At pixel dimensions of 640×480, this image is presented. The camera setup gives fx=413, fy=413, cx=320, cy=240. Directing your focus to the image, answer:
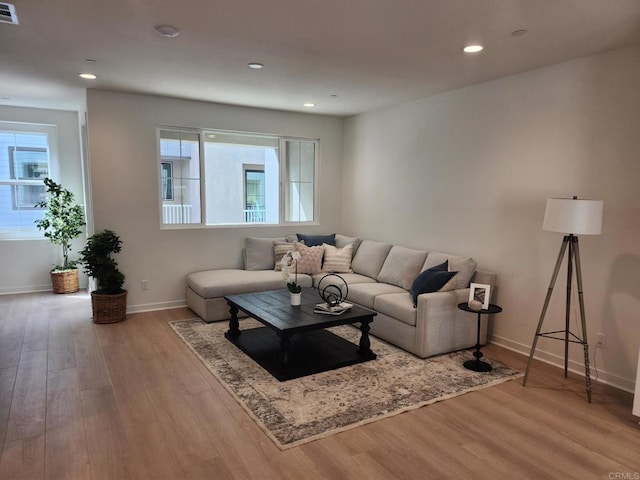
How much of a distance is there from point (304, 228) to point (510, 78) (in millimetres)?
3319

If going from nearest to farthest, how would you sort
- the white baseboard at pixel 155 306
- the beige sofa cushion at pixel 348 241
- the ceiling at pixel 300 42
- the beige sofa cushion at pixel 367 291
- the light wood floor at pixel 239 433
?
the light wood floor at pixel 239 433, the ceiling at pixel 300 42, the beige sofa cushion at pixel 367 291, the white baseboard at pixel 155 306, the beige sofa cushion at pixel 348 241

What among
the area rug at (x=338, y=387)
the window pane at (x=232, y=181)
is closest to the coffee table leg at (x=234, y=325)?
the area rug at (x=338, y=387)

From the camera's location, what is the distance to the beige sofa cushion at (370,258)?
512 cm

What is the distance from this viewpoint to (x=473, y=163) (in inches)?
169

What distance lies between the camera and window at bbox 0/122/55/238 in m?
5.89

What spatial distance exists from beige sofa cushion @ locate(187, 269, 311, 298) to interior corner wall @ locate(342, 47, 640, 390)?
165cm

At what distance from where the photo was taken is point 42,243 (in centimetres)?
607

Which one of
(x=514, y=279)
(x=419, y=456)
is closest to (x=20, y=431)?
(x=419, y=456)

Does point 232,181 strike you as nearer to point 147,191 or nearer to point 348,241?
point 147,191

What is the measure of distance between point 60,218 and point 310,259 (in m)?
3.67

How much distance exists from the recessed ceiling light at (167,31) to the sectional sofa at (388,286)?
2599mm

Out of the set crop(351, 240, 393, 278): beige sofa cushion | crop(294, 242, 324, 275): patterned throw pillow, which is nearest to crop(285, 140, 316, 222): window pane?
crop(294, 242, 324, 275): patterned throw pillow

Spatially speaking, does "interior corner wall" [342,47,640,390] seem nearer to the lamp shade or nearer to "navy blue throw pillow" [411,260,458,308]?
the lamp shade

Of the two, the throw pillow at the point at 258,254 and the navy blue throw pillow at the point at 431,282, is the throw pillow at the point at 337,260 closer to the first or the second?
the throw pillow at the point at 258,254
